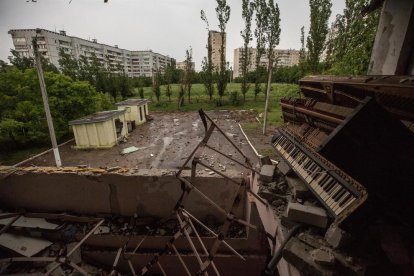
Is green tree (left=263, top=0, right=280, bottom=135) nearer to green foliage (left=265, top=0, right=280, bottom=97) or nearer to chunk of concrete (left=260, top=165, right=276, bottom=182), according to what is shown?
Answer: green foliage (left=265, top=0, right=280, bottom=97)

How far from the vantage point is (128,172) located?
508 centimetres

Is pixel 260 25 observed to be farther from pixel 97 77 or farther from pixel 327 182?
pixel 327 182

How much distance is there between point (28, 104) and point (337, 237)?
17.6 meters

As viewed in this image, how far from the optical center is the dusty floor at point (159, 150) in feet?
40.1

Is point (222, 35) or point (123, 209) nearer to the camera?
point (123, 209)

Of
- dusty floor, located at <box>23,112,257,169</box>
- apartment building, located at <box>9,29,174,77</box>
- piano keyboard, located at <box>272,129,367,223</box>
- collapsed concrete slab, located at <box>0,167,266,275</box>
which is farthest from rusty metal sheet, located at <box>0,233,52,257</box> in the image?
apartment building, located at <box>9,29,174,77</box>

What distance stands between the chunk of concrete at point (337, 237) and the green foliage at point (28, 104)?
1722 centimetres

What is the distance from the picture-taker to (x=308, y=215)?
247 cm

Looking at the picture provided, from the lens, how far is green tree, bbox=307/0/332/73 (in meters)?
21.4

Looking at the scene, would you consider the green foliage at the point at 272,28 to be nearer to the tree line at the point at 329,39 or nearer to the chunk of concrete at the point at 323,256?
the tree line at the point at 329,39

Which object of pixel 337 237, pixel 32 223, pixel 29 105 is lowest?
pixel 32 223

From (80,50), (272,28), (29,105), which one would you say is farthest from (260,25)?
(80,50)

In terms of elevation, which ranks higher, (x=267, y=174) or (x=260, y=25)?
(x=260, y=25)

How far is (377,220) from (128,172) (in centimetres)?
464
